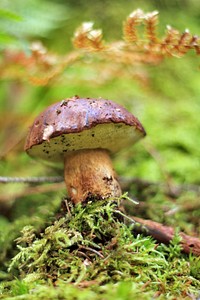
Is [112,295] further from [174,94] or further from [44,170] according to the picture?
[174,94]

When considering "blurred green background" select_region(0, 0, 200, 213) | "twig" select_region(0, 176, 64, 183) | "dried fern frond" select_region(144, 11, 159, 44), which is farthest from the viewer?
"blurred green background" select_region(0, 0, 200, 213)

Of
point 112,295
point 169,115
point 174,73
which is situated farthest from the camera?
point 174,73

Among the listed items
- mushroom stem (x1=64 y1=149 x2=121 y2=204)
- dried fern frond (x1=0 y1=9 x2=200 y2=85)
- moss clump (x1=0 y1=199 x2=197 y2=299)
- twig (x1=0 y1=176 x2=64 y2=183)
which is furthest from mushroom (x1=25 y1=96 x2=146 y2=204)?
dried fern frond (x1=0 y1=9 x2=200 y2=85)

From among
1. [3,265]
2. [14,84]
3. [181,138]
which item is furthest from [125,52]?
[14,84]

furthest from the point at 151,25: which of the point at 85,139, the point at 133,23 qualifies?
the point at 85,139

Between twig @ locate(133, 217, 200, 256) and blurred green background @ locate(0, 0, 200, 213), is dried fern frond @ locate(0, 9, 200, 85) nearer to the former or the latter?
blurred green background @ locate(0, 0, 200, 213)

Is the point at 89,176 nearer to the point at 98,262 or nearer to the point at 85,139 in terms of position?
the point at 85,139

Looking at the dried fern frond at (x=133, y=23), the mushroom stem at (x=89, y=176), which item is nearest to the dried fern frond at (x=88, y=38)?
the dried fern frond at (x=133, y=23)
